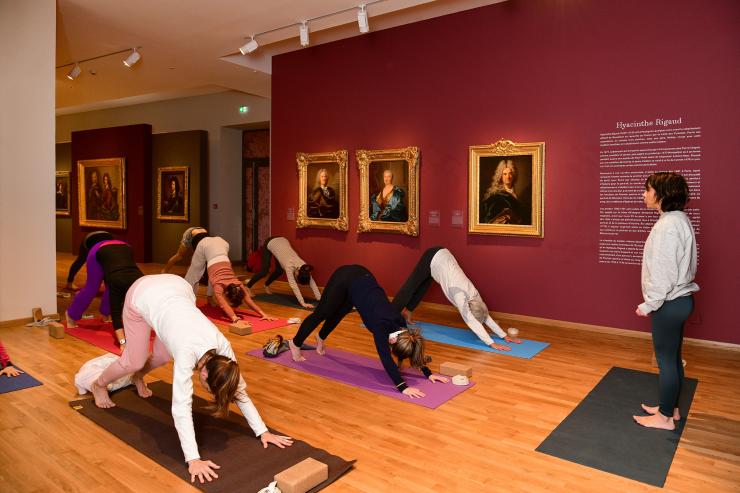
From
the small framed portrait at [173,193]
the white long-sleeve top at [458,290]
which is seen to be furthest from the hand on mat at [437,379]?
the small framed portrait at [173,193]

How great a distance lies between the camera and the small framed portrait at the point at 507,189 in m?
7.04

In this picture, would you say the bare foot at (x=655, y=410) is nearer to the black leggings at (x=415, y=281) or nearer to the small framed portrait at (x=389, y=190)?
the black leggings at (x=415, y=281)

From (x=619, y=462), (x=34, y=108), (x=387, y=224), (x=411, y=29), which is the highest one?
(x=411, y=29)

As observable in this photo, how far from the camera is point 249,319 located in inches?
290

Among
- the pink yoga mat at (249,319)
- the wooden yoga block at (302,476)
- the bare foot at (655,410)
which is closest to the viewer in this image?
the wooden yoga block at (302,476)

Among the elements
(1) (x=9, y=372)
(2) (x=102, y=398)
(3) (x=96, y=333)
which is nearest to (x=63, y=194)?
(3) (x=96, y=333)

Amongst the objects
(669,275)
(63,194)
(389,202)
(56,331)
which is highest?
(63,194)

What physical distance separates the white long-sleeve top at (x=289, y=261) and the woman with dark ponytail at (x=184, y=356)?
4.07 m

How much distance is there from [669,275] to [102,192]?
46.4 ft

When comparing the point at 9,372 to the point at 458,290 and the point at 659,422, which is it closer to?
the point at 458,290

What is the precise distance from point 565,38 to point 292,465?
595cm

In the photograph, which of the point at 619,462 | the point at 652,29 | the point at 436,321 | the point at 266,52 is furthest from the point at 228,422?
the point at 266,52

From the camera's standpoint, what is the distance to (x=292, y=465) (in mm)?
3293

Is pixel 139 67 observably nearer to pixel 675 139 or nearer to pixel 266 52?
pixel 266 52
